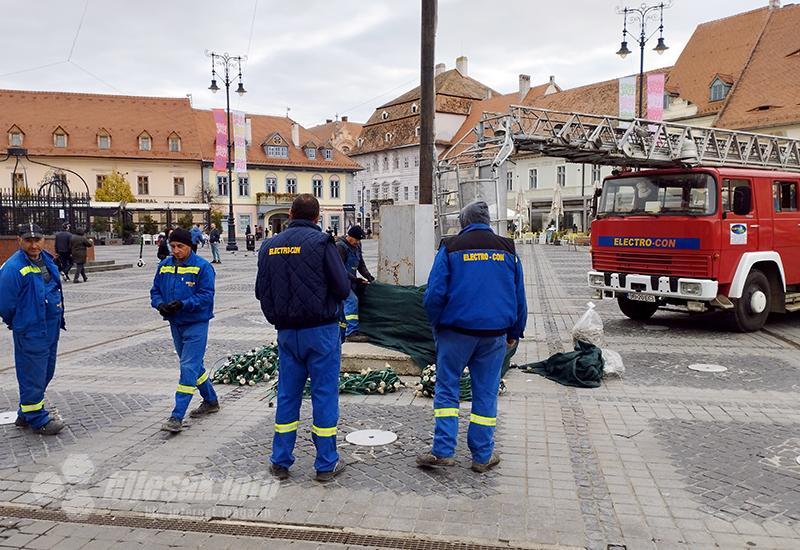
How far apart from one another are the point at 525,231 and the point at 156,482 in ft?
164

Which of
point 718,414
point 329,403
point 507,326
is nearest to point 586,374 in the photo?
point 718,414

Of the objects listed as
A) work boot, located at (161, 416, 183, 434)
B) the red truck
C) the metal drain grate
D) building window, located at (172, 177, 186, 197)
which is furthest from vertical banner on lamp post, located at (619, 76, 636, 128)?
building window, located at (172, 177, 186, 197)

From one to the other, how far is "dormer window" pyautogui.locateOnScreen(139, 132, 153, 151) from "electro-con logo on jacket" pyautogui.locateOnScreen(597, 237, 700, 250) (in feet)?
191

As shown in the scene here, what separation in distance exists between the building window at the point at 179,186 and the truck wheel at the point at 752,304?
193ft

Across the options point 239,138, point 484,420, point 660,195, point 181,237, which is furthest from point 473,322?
point 239,138

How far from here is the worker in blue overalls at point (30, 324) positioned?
19.4 feet

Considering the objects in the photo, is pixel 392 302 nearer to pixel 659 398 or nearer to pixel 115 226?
pixel 659 398

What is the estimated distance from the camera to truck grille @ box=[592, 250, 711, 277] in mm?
10750

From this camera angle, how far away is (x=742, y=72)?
147ft

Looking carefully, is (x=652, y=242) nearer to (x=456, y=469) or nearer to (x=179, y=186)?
(x=456, y=469)

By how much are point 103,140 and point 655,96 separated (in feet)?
168

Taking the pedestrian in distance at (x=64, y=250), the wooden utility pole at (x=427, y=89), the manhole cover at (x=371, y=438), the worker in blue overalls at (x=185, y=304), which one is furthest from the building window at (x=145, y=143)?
the manhole cover at (x=371, y=438)

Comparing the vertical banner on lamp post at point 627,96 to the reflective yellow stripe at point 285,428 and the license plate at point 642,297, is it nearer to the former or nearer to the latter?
the license plate at point 642,297

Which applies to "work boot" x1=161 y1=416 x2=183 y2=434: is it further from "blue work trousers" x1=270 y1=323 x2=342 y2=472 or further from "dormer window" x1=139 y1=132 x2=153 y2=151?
"dormer window" x1=139 y1=132 x2=153 y2=151
